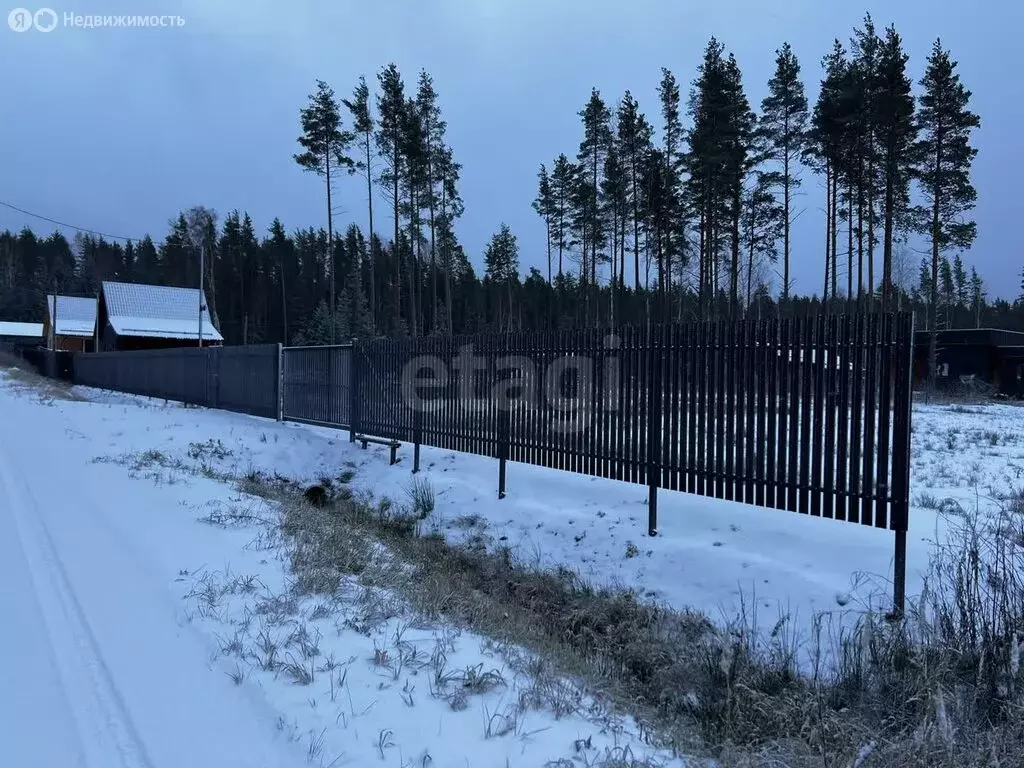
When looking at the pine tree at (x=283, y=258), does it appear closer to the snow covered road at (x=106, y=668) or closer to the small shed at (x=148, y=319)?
the small shed at (x=148, y=319)

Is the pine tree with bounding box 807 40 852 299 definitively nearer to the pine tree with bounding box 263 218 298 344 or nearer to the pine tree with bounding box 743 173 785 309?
the pine tree with bounding box 743 173 785 309

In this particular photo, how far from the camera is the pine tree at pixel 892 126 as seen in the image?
21703mm

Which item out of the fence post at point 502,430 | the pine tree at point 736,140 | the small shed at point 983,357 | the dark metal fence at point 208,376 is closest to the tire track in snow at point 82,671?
the fence post at point 502,430

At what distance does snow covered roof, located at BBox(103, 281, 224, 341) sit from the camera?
127 feet

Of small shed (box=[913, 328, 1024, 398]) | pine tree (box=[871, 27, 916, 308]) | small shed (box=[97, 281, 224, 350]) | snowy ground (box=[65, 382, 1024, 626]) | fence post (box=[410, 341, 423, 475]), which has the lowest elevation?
snowy ground (box=[65, 382, 1024, 626])

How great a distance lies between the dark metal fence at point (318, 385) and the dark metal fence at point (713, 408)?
2.98 m

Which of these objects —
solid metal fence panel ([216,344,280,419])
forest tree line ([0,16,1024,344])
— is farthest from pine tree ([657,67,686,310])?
Answer: solid metal fence panel ([216,344,280,419])

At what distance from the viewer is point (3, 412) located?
15.0m

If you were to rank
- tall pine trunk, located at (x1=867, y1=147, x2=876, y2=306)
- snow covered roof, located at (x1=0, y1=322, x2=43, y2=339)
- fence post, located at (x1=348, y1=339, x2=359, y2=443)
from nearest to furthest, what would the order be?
1. fence post, located at (x1=348, y1=339, x2=359, y2=443)
2. tall pine trunk, located at (x1=867, y1=147, x2=876, y2=306)
3. snow covered roof, located at (x1=0, y1=322, x2=43, y2=339)

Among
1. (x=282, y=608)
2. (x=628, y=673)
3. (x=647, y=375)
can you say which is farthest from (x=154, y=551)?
(x=647, y=375)

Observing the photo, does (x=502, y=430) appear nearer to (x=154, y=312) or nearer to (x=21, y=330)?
(x=154, y=312)

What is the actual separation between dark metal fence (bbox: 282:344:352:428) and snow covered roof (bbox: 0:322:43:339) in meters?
69.0

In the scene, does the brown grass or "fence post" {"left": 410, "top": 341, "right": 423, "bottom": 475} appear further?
the brown grass

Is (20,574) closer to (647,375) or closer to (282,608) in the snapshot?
(282,608)
